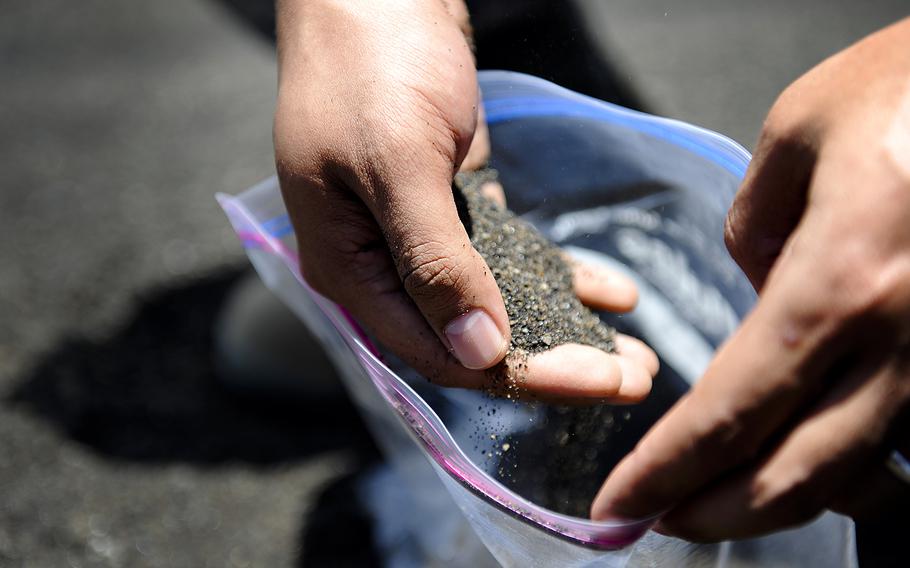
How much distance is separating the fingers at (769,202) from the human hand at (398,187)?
0.17 metres

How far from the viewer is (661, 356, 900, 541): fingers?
0.41 m

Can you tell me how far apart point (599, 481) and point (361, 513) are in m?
0.39

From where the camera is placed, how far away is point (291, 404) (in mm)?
1179

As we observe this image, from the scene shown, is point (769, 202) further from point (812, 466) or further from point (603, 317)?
point (603, 317)

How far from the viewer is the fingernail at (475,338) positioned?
2.08 ft

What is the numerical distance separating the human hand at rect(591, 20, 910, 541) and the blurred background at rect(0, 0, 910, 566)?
0.37m

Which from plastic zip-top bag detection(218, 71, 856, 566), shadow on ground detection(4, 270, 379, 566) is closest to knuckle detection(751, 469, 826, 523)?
plastic zip-top bag detection(218, 71, 856, 566)

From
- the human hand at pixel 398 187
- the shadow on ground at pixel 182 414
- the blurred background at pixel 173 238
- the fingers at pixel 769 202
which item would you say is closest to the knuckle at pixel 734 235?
the fingers at pixel 769 202

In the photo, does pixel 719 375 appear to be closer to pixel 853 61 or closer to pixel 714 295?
pixel 853 61

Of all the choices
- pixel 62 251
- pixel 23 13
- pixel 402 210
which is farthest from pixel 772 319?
pixel 23 13

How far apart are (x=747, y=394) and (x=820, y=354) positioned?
0.15 ft

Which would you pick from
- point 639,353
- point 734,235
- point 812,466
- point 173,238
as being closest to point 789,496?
point 812,466

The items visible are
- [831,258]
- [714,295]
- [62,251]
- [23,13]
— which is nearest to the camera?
[831,258]

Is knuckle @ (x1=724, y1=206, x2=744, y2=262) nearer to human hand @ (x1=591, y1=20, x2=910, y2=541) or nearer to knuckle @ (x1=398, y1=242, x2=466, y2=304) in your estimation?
human hand @ (x1=591, y1=20, x2=910, y2=541)
